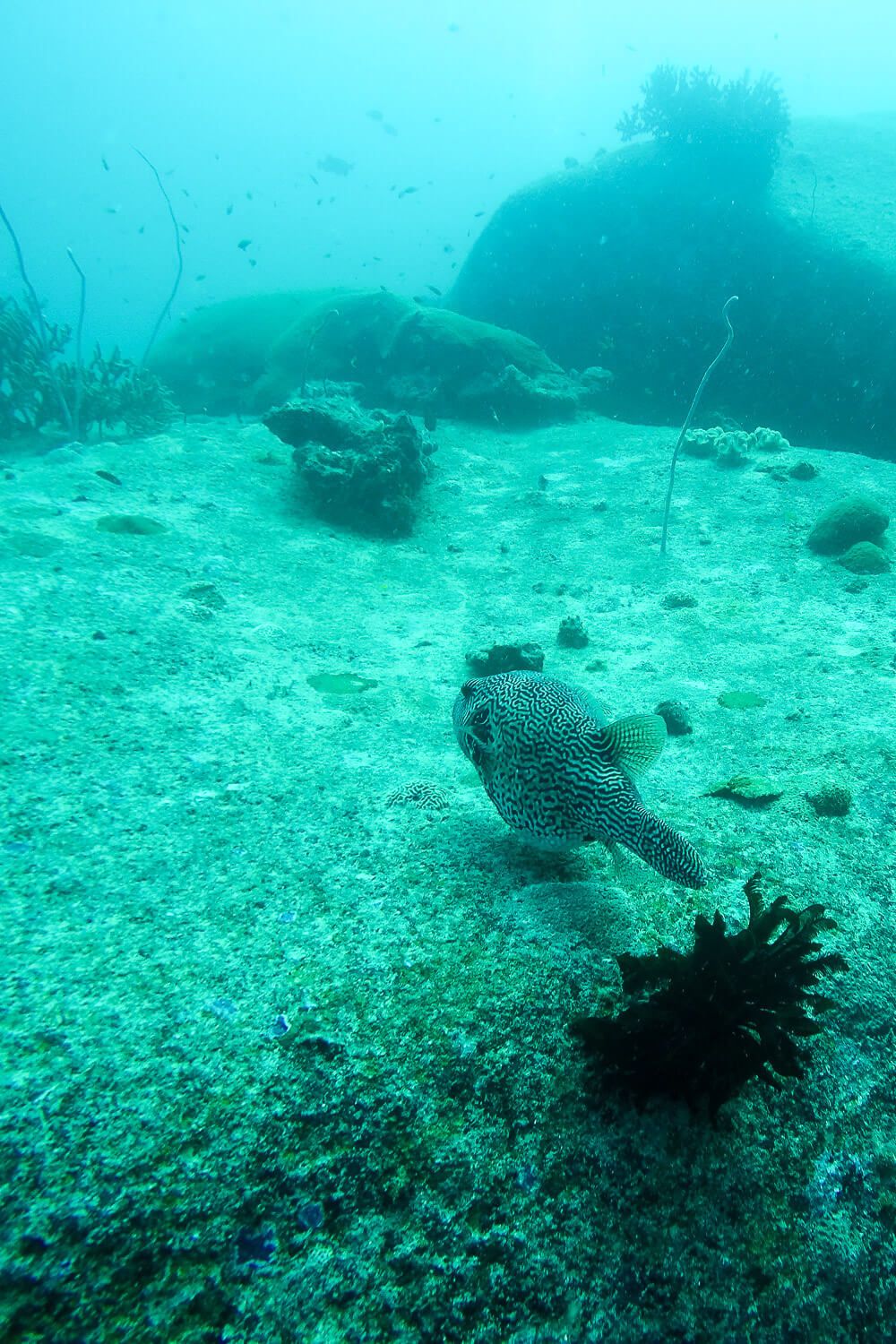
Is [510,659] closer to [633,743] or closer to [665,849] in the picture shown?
[633,743]

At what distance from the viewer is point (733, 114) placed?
16.5 meters

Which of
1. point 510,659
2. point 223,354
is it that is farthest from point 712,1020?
point 223,354

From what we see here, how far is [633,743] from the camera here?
2.78 m

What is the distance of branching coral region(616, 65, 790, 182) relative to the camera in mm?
16234

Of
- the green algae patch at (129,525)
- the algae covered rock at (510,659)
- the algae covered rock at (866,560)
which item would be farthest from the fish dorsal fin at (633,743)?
the green algae patch at (129,525)

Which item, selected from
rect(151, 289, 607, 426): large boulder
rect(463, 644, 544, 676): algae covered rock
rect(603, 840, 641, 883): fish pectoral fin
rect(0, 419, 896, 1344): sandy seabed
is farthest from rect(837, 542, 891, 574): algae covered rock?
rect(151, 289, 607, 426): large boulder

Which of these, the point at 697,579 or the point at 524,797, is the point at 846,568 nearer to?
the point at 697,579

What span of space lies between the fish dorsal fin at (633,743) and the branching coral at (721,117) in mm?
20364

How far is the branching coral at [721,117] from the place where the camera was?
16234mm

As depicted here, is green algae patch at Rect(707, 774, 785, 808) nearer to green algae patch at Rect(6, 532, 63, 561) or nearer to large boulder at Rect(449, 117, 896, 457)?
green algae patch at Rect(6, 532, 63, 561)

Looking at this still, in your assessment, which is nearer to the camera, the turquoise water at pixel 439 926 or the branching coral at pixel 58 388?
the turquoise water at pixel 439 926

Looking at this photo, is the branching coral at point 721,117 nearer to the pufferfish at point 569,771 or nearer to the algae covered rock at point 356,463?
the algae covered rock at point 356,463

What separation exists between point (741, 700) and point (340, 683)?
3885 millimetres

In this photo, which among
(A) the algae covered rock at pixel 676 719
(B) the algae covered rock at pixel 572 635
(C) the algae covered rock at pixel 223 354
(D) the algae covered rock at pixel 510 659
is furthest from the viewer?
(C) the algae covered rock at pixel 223 354
